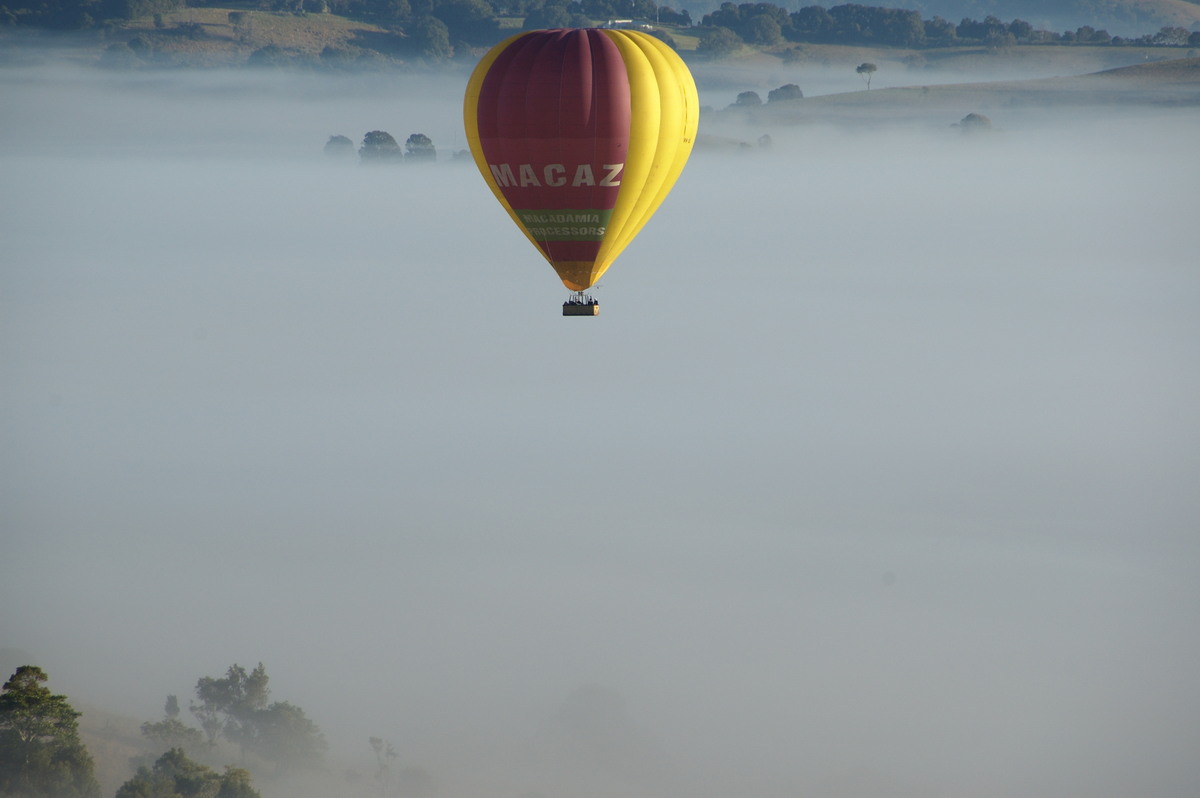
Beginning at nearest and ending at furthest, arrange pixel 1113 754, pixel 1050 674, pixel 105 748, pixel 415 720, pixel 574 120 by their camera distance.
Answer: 1. pixel 574 120
2. pixel 105 748
3. pixel 415 720
4. pixel 1113 754
5. pixel 1050 674

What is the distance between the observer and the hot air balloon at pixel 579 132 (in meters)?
51.2

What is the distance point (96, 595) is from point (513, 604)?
43254mm

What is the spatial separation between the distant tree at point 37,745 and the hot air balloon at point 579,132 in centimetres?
2466

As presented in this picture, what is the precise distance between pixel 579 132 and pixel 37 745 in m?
33.3

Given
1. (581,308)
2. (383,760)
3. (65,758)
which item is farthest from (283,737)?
(581,308)

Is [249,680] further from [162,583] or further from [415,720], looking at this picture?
[162,583]

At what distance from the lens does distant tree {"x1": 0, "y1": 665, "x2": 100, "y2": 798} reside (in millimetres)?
63031

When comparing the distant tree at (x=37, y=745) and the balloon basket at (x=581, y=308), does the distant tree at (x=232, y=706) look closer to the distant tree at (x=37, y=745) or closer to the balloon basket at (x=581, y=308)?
the distant tree at (x=37, y=745)

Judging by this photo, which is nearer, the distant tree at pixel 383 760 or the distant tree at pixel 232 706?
the distant tree at pixel 232 706

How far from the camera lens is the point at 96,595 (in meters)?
183

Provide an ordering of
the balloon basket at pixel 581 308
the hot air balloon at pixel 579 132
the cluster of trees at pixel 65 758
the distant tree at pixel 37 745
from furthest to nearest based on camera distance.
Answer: the cluster of trees at pixel 65 758
the distant tree at pixel 37 745
the balloon basket at pixel 581 308
the hot air balloon at pixel 579 132

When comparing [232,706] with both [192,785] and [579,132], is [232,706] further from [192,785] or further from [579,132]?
[579,132]

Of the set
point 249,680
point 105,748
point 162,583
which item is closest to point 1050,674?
point 162,583

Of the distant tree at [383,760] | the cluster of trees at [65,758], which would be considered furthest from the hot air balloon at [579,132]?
the distant tree at [383,760]
